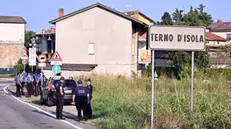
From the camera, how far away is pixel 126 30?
2196 inches

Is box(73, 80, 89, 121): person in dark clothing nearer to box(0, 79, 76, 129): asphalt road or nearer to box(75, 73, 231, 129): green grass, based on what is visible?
box(75, 73, 231, 129): green grass

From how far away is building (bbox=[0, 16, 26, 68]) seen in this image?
97.1 meters

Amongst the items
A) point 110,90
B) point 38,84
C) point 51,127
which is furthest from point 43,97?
point 51,127

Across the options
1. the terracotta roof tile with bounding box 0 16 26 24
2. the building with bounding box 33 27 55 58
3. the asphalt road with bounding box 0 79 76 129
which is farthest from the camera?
the terracotta roof tile with bounding box 0 16 26 24

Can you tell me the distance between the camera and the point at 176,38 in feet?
51.9

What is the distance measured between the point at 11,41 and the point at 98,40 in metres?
45.0

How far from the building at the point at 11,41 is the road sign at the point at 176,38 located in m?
83.1

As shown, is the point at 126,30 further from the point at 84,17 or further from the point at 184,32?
the point at 184,32

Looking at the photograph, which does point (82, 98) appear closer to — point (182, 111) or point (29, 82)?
point (182, 111)

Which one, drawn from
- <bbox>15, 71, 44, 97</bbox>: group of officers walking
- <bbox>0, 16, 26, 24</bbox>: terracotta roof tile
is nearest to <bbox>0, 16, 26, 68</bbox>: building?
<bbox>0, 16, 26, 24</bbox>: terracotta roof tile

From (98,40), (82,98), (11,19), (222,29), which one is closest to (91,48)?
(98,40)

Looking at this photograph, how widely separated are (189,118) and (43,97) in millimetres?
15681

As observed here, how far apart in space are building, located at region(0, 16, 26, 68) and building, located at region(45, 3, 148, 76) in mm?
40937

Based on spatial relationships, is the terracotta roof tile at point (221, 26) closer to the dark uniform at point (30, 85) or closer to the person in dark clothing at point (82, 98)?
the dark uniform at point (30, 85)
